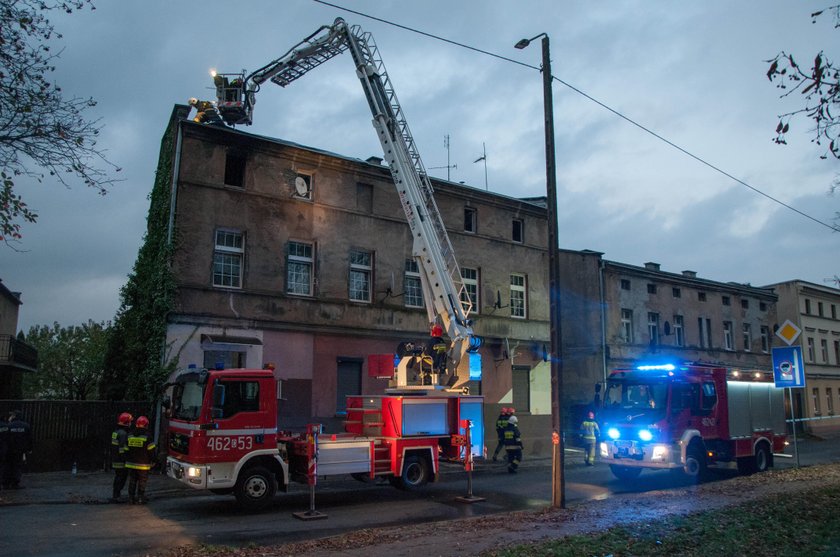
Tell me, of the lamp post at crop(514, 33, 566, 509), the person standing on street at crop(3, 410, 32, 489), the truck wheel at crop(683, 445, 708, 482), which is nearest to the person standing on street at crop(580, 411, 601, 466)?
the truck wheel at crop(683, 445, 708, 482)

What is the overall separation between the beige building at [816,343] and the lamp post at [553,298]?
34744 millimetres

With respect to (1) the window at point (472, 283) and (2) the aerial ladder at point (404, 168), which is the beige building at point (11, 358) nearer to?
(2) the aerial ladder at point (404, 168)

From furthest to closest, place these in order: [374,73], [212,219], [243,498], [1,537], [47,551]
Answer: [212,219] < [374,73] < [243,498] < [1,537] < [47,551]

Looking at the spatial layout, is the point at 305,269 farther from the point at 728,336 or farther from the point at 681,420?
the point at 728,336

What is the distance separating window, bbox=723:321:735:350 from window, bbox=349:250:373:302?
25.0 m

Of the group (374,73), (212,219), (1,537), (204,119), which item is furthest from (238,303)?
(1,537)

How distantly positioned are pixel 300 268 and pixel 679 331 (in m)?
23.3

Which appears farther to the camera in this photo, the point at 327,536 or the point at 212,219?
the point at 212,219

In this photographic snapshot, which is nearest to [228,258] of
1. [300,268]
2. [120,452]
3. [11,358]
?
[300,268]

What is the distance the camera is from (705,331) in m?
36.8

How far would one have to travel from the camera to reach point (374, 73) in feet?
57.6

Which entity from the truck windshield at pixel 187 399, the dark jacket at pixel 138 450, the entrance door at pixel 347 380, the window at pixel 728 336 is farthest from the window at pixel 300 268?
the window at pixel 728 336

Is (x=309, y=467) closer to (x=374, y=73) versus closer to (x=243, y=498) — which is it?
(x=243, y=498)

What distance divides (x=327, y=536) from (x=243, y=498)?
2755 mm
